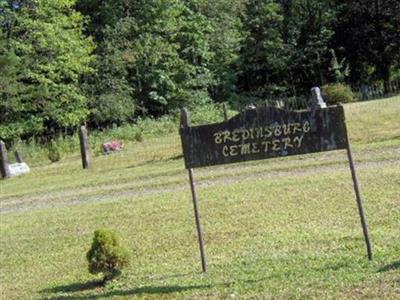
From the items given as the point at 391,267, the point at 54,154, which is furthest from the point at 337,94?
the point at 391,267

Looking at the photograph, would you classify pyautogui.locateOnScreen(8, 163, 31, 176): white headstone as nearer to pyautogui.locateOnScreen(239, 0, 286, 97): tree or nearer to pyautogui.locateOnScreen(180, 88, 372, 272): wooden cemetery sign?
pyautogui.locateOnScreen(180, 88, 372, 272): wooden cemetery sign

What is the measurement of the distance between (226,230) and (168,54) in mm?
33140

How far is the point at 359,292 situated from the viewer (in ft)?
18.0

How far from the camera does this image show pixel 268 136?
261 inches

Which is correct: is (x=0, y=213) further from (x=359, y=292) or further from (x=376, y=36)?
(x=376, y=36)

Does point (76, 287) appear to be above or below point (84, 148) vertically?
below

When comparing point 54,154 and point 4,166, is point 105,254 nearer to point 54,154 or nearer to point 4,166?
point 4,166

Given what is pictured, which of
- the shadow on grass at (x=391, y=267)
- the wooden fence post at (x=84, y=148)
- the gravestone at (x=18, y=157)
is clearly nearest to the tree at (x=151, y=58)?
the gravestone at (x=18, y=157)

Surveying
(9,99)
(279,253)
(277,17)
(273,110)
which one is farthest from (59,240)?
(277,17)

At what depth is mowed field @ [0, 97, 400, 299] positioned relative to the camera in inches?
251

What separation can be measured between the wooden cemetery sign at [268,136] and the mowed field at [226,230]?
3.20 feet

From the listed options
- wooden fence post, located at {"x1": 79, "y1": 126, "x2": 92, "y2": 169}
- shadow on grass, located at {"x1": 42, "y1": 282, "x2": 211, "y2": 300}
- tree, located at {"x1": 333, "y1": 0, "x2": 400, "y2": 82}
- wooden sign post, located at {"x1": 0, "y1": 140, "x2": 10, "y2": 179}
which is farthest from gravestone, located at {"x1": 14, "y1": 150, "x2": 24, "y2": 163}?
tree, located at {"x1": 333, "y1": 0, "x2": 400, "y2": 82}

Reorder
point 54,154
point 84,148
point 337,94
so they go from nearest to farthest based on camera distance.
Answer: point 84,148 → point 54,154 → point 337,94

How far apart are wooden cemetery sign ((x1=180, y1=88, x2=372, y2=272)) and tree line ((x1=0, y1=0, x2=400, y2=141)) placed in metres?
27.9
